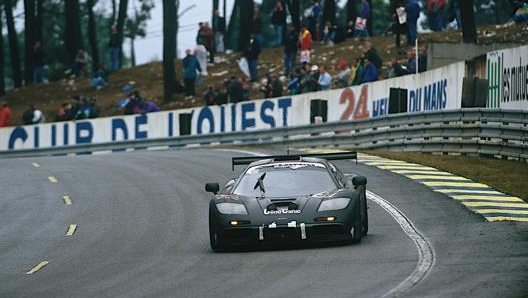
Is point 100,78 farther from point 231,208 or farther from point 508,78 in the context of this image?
point 231,208

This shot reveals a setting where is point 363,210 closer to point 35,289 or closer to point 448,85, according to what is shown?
point 35,289

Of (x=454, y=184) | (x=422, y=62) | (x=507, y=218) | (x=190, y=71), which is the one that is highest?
(x=190, y=71)

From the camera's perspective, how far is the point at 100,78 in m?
57.4

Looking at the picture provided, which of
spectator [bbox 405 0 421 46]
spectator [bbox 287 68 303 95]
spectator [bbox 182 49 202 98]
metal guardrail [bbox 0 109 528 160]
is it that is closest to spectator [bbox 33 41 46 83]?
spectator [bbox 182 49 202 98]

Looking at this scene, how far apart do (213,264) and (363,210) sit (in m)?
2.79

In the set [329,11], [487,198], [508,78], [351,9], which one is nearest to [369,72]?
[508,78]

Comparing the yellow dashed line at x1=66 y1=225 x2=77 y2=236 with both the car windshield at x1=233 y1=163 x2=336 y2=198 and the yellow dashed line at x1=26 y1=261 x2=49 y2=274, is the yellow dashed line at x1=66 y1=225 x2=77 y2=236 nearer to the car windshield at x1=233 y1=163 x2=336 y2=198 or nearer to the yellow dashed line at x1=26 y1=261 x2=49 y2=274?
the yellow dashed line at x1=26 y1=261 x2=49 y2=274

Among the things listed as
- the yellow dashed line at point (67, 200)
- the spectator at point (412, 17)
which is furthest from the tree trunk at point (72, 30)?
the yellow dashed line at point (67, 200)

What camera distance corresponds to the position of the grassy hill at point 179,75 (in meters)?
45.6

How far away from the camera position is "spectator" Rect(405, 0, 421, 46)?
40312 mm

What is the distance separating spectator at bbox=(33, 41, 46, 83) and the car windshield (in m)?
37.5

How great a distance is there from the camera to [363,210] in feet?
60.4

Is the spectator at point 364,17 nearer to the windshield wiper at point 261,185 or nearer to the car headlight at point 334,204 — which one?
the windshield wiper at point 261,185

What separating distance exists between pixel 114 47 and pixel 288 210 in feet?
124
